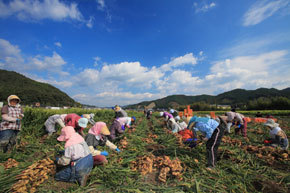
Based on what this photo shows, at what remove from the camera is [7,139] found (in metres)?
4.12

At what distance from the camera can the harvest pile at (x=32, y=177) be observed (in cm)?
240

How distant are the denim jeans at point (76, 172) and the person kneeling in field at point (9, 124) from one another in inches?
104

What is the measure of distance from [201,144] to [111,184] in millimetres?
3537

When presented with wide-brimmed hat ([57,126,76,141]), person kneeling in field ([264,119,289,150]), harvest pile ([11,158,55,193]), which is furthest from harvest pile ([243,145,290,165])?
harvest pile ([11,158,55,193])

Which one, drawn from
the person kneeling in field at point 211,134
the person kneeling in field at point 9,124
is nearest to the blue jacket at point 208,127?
the person kneeling in field at point 211,134

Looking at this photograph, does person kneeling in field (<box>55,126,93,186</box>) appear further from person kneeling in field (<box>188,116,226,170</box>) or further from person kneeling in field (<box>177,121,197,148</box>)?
person kneeling in field (<box>177,121,197,148</box>)

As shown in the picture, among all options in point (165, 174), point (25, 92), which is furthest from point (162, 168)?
point (25, 92)

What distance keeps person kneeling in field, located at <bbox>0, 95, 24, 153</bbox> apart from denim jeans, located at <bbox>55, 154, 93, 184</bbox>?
264 cm

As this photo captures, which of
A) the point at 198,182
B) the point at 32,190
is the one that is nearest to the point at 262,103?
the point at 198,182

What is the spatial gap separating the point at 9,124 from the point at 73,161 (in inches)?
120

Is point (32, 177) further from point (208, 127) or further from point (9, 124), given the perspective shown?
point (208, 127)

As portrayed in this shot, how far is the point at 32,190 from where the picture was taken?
246 centimetres

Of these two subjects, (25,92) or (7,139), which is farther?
(25,92)

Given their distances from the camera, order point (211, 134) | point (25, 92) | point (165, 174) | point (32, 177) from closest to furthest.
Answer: point (32, 177), point (165, 174), point (211, 134), point (25, 92)
